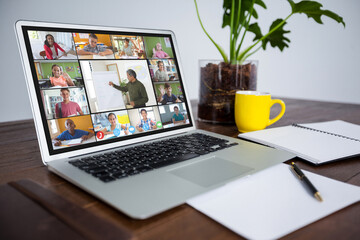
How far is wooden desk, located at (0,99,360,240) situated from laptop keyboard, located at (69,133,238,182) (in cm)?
5

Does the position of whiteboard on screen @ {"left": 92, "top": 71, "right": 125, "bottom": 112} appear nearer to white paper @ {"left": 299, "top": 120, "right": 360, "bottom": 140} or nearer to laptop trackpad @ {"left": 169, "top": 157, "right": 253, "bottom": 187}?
laptop trackpad @ {"left": 169, "top": 157, "right": 253, "bottom": 187}

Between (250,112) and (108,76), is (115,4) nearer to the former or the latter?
(108,76)

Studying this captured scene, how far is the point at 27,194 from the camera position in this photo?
45 centimetres

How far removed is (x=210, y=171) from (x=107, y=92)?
1.13ft

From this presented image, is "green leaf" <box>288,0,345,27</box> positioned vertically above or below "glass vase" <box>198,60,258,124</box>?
above

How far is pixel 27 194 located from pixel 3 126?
0.60 meters

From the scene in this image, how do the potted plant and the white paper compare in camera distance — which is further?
the potted plant

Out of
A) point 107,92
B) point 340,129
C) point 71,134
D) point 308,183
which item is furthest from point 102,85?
point 340,129

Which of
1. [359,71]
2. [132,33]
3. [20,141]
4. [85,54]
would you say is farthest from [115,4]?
[359,71]

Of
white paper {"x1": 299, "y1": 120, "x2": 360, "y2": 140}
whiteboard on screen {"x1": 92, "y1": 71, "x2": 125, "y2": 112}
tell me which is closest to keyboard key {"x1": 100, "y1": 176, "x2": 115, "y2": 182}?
whiteboard on screen {"x1": 92, "y1": 71, "x2": 125, "y2": 112}

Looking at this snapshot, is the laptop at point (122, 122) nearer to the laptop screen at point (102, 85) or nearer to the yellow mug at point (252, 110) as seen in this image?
the laptop screen at point (102, 85)

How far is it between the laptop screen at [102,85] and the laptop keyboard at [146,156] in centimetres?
8

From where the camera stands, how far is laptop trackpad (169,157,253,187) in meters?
0.49

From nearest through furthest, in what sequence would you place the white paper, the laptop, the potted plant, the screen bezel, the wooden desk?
the wooden desk, the laptop, the screen bezel, the white paper, the potted plant
